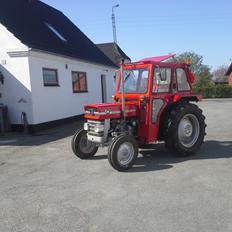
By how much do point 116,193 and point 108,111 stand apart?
1.97 metres

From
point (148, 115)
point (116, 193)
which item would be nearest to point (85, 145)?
point (148, 115)

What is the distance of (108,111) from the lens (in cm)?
610

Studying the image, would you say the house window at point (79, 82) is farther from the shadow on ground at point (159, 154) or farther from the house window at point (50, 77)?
the shadow on ground at point (159, 154)

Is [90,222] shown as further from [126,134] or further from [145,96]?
[145,96]

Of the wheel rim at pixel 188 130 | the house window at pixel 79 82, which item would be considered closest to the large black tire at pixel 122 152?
the wheel rim at pixel 188 130

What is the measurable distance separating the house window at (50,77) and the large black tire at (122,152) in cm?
737

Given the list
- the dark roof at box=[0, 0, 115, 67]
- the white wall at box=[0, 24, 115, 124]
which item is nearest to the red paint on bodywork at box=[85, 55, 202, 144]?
the white wall at box=[0, 24, 115, 124]

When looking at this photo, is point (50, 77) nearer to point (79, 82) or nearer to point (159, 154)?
point (79, 82)

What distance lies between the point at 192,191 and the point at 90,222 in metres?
1.74

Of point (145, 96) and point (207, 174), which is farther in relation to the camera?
point (145, 96)

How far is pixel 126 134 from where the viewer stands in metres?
6.01

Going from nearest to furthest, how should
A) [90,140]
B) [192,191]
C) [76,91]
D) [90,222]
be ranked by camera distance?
[90,222]
[192,191]
[90,140]
[76,91]

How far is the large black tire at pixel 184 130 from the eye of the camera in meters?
6.45

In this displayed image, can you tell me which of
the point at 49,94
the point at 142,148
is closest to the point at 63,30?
the point at 49,94
